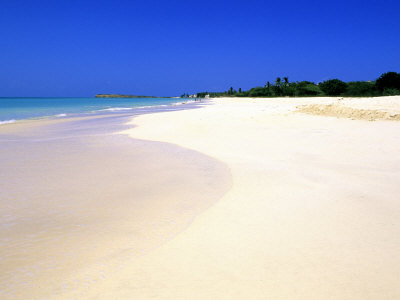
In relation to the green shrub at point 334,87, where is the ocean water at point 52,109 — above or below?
below

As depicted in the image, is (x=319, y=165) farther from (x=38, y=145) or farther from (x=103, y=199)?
(x=38, y=145)

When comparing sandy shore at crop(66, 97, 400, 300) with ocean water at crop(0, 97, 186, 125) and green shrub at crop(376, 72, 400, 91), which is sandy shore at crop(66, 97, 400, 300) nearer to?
ocean water at crop(0, 97, 186, 125)

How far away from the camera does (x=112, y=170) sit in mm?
4859

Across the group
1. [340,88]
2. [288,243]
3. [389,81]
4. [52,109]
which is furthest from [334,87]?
[288,243]

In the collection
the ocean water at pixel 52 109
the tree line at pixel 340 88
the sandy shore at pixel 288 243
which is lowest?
the sandy shore at pixel 288 243

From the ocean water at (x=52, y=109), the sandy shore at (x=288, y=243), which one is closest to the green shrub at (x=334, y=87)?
the ocean water at (x=52, y=109)

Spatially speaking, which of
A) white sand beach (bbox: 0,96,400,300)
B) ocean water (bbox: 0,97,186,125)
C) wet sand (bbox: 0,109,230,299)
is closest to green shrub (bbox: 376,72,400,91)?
ocean water (bbox: 0,97,186,125)

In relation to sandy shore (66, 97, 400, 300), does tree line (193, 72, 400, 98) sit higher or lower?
higher

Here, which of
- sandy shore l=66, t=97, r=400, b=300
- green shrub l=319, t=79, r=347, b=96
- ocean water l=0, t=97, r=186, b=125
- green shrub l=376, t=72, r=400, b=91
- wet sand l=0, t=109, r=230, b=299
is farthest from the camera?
green shrub l=319, t=79, r=347, b=96

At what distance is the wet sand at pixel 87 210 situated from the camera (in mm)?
2053

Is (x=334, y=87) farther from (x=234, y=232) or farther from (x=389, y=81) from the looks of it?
(x=234, y=232)

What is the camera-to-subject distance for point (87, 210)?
315 centimetres

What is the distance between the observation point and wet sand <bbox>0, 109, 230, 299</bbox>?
2.05 m

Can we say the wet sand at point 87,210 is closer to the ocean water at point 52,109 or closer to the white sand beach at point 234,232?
the white sand beach at point 234,232
